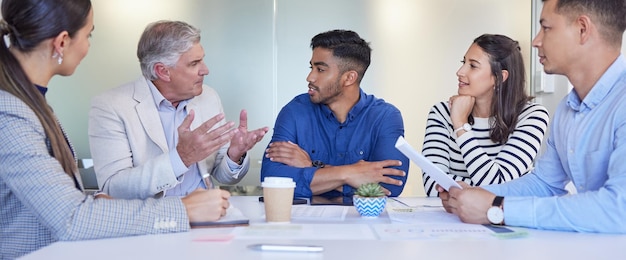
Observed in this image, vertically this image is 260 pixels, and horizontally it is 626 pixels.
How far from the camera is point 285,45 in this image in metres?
4.04

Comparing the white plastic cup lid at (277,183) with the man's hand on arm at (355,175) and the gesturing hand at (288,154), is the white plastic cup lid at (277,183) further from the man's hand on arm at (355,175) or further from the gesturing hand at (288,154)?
the gesturing hand at (288,154)

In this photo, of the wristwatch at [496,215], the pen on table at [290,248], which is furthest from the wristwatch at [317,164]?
the pen on table at [290,248]

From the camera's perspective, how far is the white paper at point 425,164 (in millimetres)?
1682

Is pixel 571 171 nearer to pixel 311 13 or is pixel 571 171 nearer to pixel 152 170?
pixel 152 170

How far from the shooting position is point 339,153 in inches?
113

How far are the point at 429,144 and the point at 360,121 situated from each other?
1.08ft

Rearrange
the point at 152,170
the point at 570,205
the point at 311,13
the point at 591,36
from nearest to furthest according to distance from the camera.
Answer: the point at 570,205 → the point at 591,36 → the point at 152,170 → the point at 311,13

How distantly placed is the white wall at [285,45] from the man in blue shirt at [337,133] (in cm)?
93

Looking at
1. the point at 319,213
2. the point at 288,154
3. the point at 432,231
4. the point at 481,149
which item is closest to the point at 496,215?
the point at 432,231

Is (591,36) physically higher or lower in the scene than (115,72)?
higher

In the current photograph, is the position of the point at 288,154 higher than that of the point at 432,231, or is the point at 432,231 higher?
the point at 432,231

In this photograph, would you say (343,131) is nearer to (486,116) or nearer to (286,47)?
(486,116)

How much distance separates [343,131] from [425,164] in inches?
47.4

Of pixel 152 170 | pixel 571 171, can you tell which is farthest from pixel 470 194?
pixel 152 170
